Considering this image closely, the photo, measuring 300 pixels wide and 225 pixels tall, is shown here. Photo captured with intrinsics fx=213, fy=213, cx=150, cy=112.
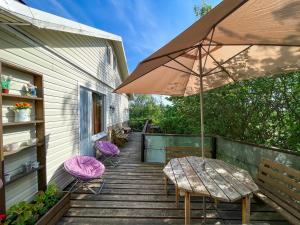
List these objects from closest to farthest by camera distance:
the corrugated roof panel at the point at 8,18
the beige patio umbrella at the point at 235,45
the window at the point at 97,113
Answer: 1. the beige patio umbrella at the point at 235,45
2. the corrugated roof panel at the point at 8,18
3. the window at the point at 97,113

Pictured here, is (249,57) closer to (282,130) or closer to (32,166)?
(282,130)

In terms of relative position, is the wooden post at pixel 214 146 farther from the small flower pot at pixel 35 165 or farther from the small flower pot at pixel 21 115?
the small flower pot at pixel 21 115

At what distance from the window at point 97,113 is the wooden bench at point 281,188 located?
542 centimetres

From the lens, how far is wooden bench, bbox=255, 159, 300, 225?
8.34 ft

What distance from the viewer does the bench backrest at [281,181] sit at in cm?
264

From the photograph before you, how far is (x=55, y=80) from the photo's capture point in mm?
4191

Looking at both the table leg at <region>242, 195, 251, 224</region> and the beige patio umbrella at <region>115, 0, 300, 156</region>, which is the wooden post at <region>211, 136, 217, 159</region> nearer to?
the beige patio umbrella at <region>115, 0, 300, 156</region>

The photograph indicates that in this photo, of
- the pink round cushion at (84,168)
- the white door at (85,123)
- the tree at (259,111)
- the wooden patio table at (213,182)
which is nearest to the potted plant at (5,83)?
the pink round cushion at (84,168)

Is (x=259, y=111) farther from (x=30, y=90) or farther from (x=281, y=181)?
(x=30, y=90)

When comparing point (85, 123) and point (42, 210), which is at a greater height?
point (85, 123)

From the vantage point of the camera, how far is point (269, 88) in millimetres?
4582

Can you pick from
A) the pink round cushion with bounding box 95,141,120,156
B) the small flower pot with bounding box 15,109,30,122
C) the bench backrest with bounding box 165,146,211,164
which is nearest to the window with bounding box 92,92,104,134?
the pink round cushion with bounding box 95,141,120,156

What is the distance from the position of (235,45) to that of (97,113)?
595 centimetres

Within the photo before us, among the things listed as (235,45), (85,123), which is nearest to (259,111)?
(235,45)
